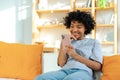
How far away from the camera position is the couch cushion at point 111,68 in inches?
71.6

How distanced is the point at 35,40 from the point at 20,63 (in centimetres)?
230

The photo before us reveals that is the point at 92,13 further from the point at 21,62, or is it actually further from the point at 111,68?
the point at 111,68

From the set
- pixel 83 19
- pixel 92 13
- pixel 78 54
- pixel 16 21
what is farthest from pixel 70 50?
pixel 16 21

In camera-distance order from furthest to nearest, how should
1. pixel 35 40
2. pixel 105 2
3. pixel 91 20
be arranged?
1. pixel 35 40
2. pixel 105 2
3. pixel 91 20

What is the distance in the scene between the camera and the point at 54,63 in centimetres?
224

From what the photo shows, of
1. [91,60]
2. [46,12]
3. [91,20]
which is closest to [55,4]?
[46,12]

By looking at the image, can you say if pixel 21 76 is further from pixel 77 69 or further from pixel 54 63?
pixel 77 69

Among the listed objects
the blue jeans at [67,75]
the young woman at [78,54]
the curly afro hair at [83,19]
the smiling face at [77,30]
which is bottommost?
the blue jeans at [67,75]

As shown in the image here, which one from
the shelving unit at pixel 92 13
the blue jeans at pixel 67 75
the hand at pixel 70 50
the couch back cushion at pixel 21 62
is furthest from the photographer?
the shelving unit at pixel 92 13

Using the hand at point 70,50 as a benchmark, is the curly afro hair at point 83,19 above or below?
above

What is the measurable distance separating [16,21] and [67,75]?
10.8 feet

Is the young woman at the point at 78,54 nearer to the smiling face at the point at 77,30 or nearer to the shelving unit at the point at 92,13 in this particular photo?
the smiling face at the point at 77,30

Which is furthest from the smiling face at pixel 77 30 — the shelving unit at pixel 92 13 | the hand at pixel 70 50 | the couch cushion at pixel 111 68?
the shelving unit at pixel 92 13

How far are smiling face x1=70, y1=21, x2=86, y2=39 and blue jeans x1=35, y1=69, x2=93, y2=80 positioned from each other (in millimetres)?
384
